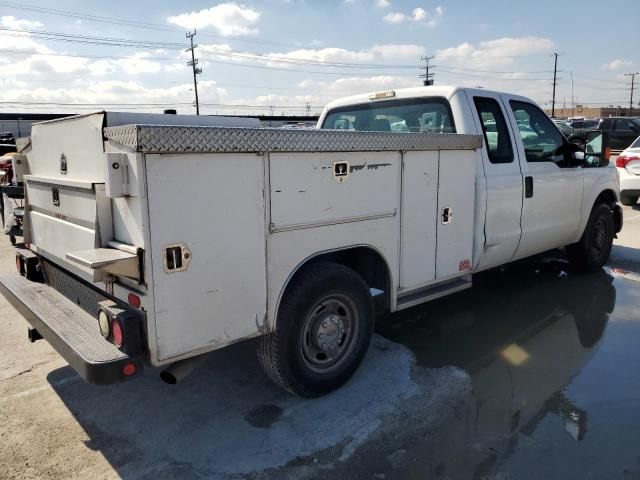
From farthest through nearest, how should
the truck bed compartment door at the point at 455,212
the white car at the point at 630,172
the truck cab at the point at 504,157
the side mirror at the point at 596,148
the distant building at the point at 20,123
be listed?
the distant building at the point at 20,123
the white car at the point at 630,172
the side mirror at the point at 596,148
the truck cab at the point at 504,157
the truck bed compartment door at the point at 455,212

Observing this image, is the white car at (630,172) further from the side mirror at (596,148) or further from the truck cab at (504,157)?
the truck cab at (504,157)

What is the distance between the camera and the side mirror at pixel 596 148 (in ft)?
19.6

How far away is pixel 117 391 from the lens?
3729mm

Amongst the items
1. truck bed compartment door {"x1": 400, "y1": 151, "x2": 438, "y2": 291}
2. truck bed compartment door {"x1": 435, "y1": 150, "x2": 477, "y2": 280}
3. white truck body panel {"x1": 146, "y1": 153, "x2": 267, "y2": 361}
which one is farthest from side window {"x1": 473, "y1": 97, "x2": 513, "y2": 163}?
white truck body panel {"x1": 146, "y1": 153, "x2": 267, "y2": 361}

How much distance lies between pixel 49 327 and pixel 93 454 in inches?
29.9

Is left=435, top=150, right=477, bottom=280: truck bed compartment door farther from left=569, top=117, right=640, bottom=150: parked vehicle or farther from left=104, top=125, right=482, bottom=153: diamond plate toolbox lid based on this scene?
left=569, top=117, right=640, bottom=150: parked vehicle

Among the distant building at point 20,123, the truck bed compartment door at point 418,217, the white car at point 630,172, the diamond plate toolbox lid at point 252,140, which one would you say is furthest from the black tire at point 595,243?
the distant building at point 20,123

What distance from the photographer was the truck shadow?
9.57ft

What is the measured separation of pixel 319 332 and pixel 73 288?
5.33ft

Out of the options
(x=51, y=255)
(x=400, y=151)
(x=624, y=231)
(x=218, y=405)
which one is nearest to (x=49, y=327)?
(x=51, y=255)

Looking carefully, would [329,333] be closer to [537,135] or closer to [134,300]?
[134,300]

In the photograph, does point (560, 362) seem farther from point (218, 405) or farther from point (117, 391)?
point (117, 391)

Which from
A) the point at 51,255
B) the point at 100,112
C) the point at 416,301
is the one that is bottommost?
the point at 416,301

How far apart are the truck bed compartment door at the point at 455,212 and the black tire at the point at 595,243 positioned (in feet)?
8.82
